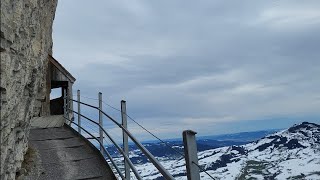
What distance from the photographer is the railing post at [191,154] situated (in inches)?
147

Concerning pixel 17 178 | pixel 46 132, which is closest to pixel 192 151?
pixel 17 178

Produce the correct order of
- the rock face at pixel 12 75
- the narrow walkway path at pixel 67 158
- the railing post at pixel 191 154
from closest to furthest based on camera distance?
the railing post at pixel 191 154 < the rock face at pixel 12 75 < the narrow walkway path at pixel 67 158

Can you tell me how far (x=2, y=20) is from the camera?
5.28m

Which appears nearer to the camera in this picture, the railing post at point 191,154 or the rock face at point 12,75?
the railing post at point 191,154

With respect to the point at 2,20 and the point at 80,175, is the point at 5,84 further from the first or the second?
the point at 80,175

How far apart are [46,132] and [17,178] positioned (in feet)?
22.2

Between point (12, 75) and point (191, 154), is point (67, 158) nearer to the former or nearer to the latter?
point (12, 75)

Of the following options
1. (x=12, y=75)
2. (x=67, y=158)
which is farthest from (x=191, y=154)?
(x=67, y=158)

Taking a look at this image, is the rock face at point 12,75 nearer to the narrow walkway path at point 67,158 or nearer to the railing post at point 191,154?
the narrow walkway path at point 67,158

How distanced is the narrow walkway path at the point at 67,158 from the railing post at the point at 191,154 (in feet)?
18.4

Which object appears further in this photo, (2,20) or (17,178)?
(17,178)

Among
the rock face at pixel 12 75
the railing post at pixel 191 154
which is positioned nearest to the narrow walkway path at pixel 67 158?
the rock face at pixel 12 75

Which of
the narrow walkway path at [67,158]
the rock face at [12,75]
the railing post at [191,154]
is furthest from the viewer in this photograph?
the narrow walkway path at [67,158]

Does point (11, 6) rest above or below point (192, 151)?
above
